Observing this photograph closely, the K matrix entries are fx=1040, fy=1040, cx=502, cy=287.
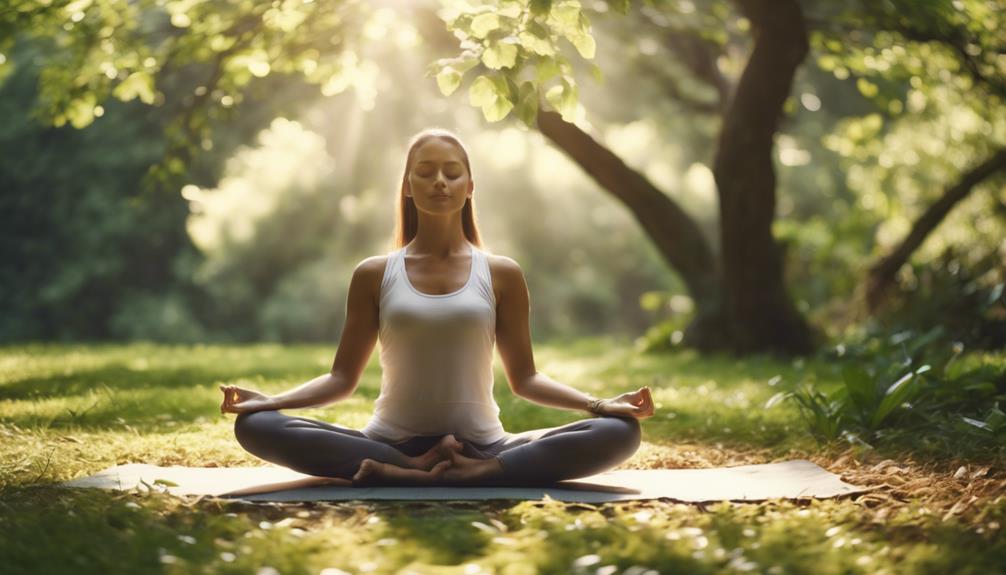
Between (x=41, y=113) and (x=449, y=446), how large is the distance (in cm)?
663

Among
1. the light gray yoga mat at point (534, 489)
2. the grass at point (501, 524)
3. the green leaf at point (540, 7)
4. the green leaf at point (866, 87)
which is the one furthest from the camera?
the green leaf at point (866, 87)

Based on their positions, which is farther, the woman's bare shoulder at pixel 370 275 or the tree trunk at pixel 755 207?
the tree trunk at pixel 755 207

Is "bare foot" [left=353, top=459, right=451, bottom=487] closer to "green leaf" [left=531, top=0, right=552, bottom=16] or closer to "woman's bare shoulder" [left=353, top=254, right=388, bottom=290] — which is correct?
"woman's bare shoulder" [left=353, top=254, right=388, bottom=290]

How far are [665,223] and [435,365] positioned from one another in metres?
7.78

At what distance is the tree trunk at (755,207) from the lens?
10305 mm

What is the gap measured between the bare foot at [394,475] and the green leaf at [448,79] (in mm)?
1590

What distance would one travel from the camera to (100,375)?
9453mm

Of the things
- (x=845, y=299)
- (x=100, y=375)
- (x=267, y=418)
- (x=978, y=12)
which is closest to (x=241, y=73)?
(x=100, y=375)

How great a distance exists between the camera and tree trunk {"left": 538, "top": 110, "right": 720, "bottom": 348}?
11383mm

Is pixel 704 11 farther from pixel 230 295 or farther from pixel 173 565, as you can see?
pixel 230 295

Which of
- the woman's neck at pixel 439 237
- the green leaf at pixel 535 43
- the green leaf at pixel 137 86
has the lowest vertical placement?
the woman's neck at pixel 439 237

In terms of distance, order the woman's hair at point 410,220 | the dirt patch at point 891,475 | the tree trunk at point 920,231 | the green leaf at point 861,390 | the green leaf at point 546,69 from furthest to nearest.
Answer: the tree trunk at point 920,231, the green leaf at point 861,390, the woman's hair at point 410,220, the green leaf at point 546,69, the dirt patch at point 891,475

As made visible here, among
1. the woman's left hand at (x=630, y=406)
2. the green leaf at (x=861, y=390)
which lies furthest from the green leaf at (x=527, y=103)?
the green leaf at (x=861, y=390)

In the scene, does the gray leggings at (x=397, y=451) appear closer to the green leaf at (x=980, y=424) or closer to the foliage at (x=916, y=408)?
the foliage at (x=916, y=408)
